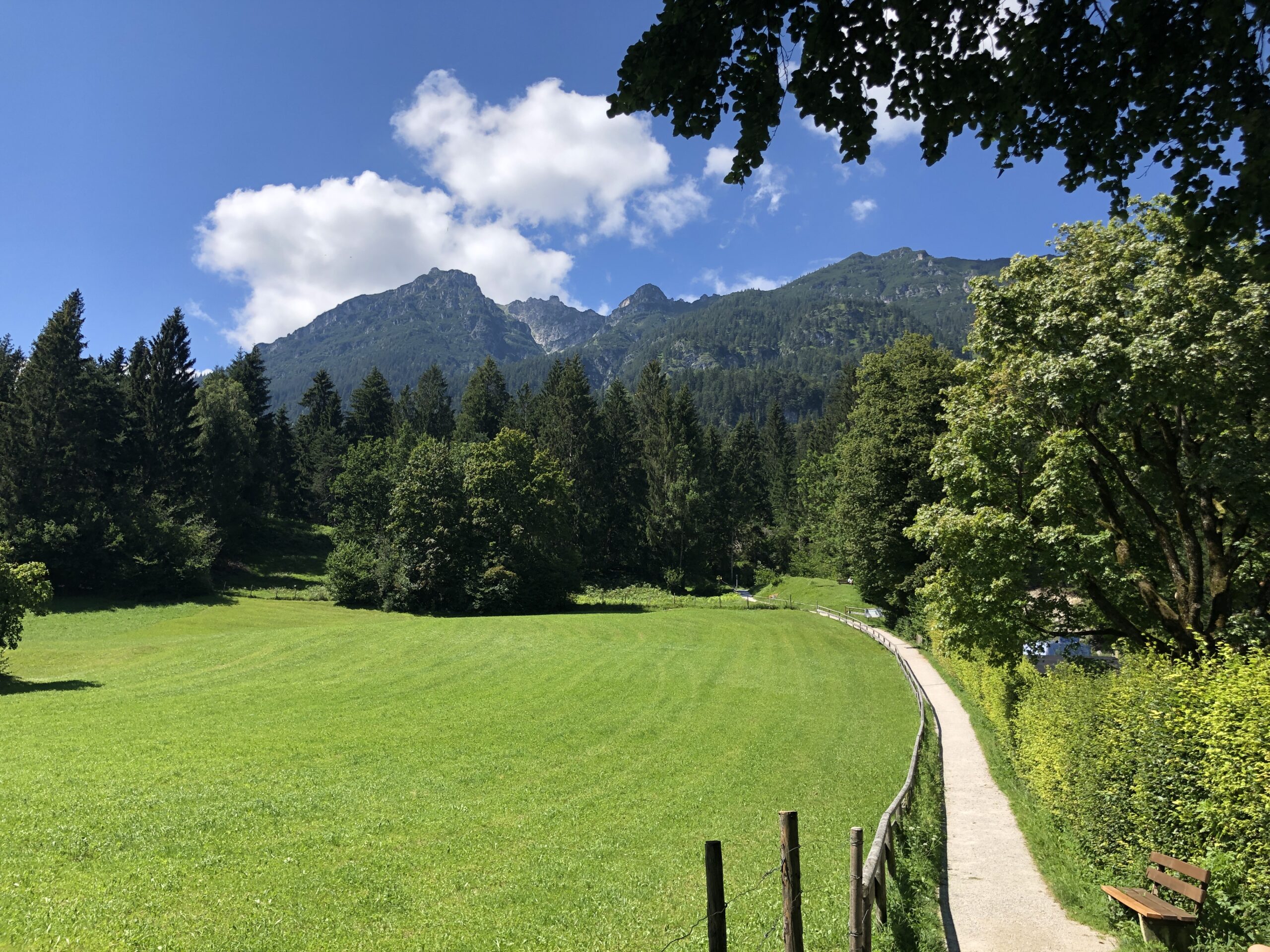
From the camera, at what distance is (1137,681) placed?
11.3m

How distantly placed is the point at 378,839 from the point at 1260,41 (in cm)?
1674

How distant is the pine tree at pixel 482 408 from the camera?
312 ft

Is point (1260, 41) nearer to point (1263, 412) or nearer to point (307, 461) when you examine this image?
point (1263, 412)

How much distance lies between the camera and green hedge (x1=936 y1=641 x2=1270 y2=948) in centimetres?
821

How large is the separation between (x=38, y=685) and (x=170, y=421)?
170 feet

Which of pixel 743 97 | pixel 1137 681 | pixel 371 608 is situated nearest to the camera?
pixel 743 97

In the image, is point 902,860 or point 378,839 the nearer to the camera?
point 902,860

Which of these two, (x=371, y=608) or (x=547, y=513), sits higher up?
(x=547, y=513)

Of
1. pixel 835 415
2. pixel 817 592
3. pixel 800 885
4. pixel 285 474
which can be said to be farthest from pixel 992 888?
pixel 285 474

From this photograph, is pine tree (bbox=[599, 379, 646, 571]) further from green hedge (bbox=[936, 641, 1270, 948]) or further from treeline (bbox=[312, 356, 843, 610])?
green hedge (bbox=[936, 641, 1270, 948])

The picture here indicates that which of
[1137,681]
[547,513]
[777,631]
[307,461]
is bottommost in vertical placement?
[777,631]

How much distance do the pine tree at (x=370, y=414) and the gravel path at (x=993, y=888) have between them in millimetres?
103023

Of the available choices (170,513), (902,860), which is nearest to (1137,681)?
(902,860)

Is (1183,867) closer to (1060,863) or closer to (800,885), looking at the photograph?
(1060,863)
